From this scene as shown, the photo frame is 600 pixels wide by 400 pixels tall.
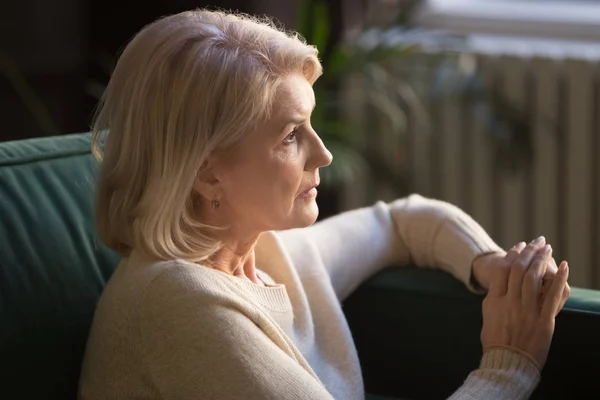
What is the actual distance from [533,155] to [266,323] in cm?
210

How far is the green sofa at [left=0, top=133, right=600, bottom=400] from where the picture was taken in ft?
4.79

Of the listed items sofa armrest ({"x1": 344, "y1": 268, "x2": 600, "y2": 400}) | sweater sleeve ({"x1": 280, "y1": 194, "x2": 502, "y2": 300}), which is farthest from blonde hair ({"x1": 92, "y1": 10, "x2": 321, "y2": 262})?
sofa armrest ({"x1": 344, "y1": 268, "x2": 600, "y2": 400})

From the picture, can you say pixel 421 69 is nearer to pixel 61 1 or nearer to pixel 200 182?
pixel 61 1

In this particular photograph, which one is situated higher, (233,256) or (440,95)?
(233,256)

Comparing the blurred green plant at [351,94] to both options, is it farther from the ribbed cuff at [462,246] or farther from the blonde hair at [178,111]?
the blonde hair at [178,111]

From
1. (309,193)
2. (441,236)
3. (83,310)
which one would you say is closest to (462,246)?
(441,236)

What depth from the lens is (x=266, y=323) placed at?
136 centimetres

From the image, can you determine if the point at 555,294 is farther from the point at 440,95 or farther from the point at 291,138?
the point at 440,95

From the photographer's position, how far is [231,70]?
1.37m

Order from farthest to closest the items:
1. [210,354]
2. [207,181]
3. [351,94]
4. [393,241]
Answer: [351,94] → [393,241] → [207,181] → [210,354]

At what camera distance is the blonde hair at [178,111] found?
1.36 meters

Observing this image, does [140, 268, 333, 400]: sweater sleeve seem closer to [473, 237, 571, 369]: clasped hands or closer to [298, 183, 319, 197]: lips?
[298, 183, 319, 197]: lips

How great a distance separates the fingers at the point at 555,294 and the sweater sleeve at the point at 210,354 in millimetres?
425

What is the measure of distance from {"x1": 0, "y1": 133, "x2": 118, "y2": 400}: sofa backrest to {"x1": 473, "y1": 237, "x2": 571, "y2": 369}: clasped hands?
601mm
